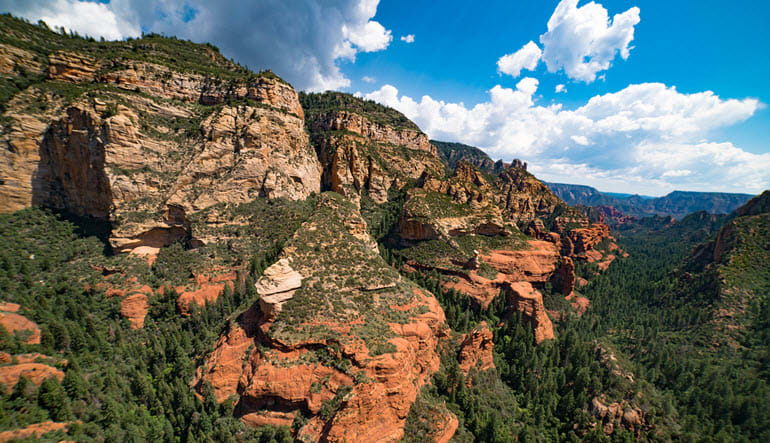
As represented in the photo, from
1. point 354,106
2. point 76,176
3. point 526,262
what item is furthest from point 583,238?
point 76,176

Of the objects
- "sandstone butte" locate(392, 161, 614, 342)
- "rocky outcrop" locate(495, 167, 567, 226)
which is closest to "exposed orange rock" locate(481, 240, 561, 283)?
"sandstone butte" locate(392, 161, 614, 342)

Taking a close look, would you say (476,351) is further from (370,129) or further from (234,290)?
(370,129)

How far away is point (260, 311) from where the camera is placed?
34.9 meters

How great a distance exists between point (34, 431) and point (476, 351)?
Answer: 49.8m

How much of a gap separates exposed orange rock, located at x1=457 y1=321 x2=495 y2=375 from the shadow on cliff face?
2596 inches

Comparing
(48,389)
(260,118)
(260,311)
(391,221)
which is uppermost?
(260,118)

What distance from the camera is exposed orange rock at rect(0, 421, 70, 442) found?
65.7 feet

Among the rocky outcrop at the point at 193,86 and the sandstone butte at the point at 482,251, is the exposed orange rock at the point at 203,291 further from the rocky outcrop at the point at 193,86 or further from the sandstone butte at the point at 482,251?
the rocky outcrop at the point at 193,86

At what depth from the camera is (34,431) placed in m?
21.3

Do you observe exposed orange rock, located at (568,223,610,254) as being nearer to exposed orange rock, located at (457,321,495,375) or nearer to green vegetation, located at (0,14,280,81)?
exposed orange rock, located at (457,321,495,375)

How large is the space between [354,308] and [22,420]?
1209 inches

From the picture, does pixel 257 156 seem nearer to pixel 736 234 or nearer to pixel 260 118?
pixel 260 118

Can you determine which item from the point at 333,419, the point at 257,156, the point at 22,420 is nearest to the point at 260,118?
the point at 257,156

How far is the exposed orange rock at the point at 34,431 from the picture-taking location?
20023 millimetres
